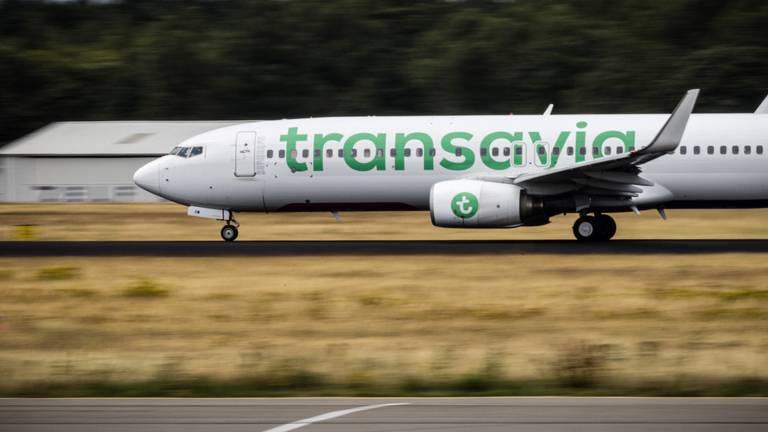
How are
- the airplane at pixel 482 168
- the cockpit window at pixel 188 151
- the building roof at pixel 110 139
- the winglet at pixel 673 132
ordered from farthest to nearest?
the building roof at pixel 110 139
the cockpit window at pixel 188 151
the airplane at pixel 482 168
the winglet at pixel 673 132

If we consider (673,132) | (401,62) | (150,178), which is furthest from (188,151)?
(401,62)

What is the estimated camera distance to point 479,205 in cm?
2494

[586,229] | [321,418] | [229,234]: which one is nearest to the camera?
[321,418]

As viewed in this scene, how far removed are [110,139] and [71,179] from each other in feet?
8.81

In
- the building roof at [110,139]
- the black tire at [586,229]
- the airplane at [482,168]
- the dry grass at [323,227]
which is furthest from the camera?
the building roof at [110,139]

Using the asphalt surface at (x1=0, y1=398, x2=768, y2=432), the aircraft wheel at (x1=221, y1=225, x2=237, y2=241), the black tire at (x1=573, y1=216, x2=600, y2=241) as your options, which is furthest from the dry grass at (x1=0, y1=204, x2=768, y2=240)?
the asphalt surface at (x1=0, y1=398, x2=768, y2=432)

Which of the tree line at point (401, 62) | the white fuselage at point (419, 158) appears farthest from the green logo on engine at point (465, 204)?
the tree line at point (401, 62)

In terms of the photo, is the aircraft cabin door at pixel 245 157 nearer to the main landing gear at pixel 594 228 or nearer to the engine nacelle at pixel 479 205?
the engine nacelle at pixel 479 205

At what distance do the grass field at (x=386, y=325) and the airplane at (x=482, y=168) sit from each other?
2.38m

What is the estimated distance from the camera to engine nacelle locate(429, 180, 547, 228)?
24.9 m

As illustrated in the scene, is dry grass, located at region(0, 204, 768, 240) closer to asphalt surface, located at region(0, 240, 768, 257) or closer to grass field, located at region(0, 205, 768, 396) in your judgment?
asphalt surface, located at region(0, 240, 768, 257)

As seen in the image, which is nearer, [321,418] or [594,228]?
[321,418]

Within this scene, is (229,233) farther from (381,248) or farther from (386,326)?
(386,326)

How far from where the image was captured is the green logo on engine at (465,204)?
24922mm
